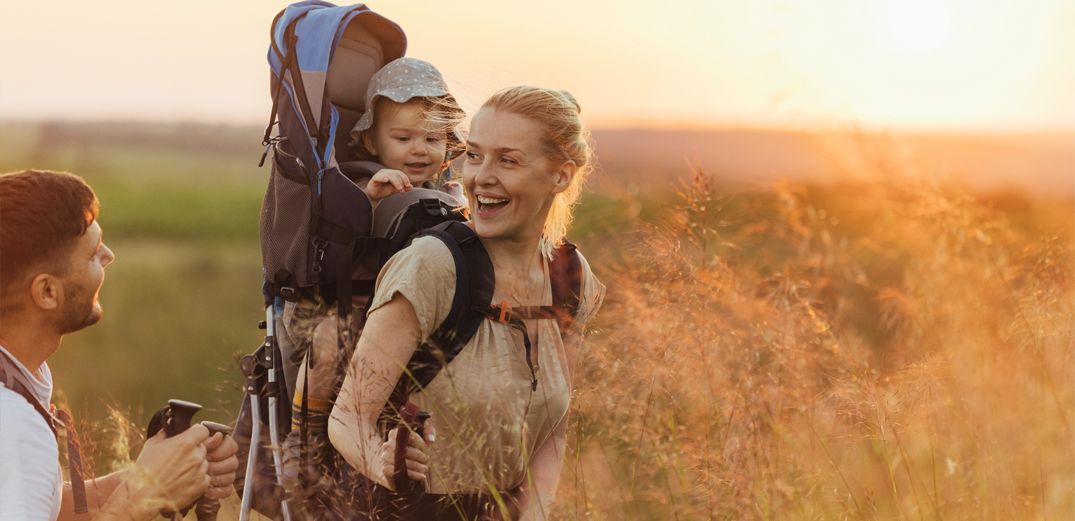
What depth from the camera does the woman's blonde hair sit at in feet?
10.2

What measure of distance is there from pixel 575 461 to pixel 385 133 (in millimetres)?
1372

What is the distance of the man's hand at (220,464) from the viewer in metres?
2.95

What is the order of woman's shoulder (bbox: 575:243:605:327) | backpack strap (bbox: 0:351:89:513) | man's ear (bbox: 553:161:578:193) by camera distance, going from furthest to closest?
woman's shoulder (bbox: 575:243:605:327)
man's ear (bbox: 553:161:578:193)
backpack strap (bbox: 0:351:89:513)

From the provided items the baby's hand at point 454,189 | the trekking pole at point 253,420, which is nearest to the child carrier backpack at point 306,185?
the trekking pole at point 253,420

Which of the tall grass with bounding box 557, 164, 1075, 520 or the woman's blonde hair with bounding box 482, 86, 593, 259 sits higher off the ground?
the woman's blonde hair with bounding box 482, 86, 593, 259

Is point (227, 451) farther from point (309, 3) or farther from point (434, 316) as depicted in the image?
point (309, 3)

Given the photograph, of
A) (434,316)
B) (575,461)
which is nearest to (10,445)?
(434,316)

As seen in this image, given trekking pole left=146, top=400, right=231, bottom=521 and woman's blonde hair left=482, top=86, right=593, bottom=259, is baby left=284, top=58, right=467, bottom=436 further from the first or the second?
trekking pole left=146, top=400, right=231, bottom=521

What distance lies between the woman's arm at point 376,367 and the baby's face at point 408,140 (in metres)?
1.15

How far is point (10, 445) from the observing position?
2379mm

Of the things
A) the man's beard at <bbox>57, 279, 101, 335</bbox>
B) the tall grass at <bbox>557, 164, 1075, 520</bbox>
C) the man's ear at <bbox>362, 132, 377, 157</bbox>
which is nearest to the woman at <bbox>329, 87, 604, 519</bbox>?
the tall grass at <bbox>557, 164, 1075, 520</bbox>

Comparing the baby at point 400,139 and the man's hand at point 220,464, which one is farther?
the baby at point 400,139

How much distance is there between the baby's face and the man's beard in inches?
54.7

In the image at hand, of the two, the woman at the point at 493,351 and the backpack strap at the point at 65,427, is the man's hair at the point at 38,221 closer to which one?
the backpack strap at the point at 65,427
